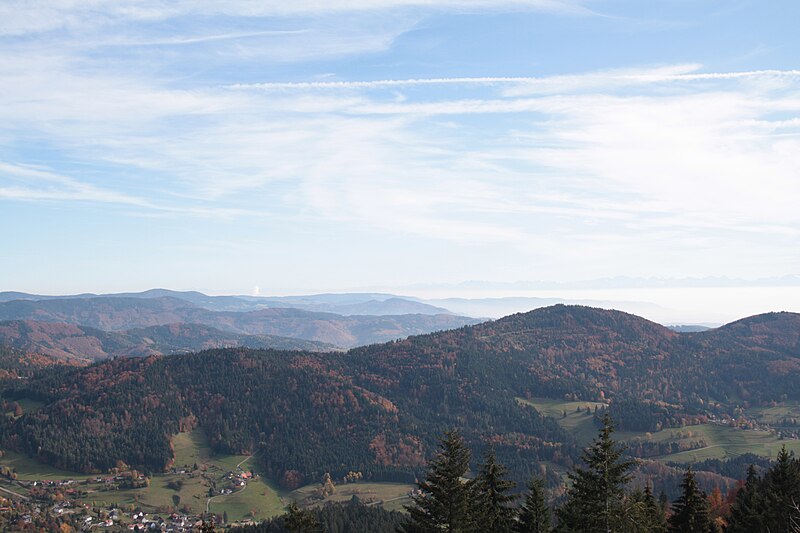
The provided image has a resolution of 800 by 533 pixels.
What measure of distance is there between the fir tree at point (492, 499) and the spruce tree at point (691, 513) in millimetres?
19131

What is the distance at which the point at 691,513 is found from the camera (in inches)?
2267

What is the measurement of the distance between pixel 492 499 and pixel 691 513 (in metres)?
22.2

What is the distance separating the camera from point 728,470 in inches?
7864

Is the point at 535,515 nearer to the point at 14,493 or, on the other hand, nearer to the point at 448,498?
the point at 448,498

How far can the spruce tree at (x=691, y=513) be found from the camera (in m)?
57.1

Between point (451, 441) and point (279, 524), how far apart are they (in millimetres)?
114345

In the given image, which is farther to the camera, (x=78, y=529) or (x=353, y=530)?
(x=78, y=529)

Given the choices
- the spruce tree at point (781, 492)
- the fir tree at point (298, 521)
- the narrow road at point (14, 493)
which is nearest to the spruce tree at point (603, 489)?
the fir tree at point (298, 521)

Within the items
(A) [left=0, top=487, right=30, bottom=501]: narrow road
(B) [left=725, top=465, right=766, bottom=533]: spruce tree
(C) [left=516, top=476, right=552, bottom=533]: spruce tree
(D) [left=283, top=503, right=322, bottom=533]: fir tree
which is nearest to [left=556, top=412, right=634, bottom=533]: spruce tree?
(C) [left=516, top=476, right=552, bottom=533]: spruce tree

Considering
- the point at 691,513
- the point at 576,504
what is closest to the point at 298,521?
the point at 576,504

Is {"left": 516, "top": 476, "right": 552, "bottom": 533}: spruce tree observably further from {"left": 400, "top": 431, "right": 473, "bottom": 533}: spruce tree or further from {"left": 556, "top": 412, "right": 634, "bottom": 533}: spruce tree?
{"left": 556, "top": 412, "right": 634, "bottom": 533}: spruce tree

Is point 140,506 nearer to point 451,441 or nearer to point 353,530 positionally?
point 353,530

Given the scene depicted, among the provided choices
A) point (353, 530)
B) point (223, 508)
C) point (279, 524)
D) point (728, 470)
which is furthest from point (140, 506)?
point (728, 470)

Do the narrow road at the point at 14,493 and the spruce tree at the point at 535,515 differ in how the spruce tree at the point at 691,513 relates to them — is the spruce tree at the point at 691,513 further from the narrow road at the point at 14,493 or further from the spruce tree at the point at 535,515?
the narrow road at the point at 14,493
